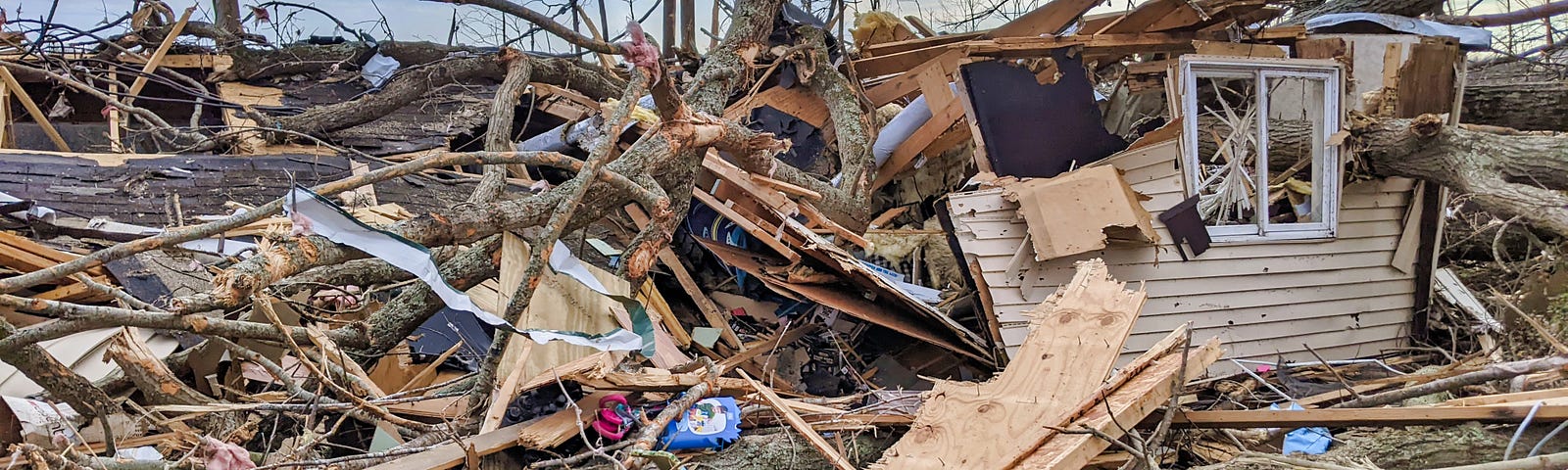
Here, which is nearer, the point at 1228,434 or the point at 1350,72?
the point at 1228,434

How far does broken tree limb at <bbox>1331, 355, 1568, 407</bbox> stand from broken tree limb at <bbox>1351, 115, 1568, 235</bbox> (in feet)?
4.20

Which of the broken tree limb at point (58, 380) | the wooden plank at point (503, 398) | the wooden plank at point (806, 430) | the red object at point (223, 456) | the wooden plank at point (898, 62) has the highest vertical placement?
the wooden plank at point (898, 62)

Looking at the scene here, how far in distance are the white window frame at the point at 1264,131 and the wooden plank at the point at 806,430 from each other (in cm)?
320

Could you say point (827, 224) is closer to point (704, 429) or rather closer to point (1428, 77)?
point (704, 429)

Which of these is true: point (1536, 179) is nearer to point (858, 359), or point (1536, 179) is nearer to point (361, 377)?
point (858, 359)

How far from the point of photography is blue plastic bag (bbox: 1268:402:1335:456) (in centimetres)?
313

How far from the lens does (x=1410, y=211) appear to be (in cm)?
595

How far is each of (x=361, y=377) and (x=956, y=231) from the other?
3.12 metres

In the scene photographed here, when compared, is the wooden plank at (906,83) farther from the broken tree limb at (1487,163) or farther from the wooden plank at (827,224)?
the broken tree limb at (1487,163)

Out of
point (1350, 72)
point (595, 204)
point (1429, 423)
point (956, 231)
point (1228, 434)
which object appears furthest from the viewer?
point (1350, 72)

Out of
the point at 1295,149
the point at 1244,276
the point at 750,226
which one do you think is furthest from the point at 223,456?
the point at 1295,149

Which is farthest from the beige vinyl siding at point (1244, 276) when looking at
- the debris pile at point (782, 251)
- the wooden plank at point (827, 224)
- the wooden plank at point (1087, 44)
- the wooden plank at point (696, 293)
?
the wooden plank at point (696, 293)

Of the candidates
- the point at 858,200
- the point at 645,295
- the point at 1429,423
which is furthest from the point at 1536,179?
the point at 645,295

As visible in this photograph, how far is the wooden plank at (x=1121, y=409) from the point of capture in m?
2.46
